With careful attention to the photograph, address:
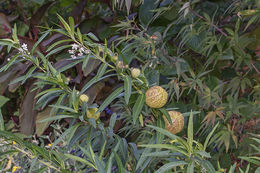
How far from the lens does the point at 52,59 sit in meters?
1.55

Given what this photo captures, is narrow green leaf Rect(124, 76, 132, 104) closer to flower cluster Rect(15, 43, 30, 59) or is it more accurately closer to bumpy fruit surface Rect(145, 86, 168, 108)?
bumpy fruit surface Rect(145, 86, 168, 108)

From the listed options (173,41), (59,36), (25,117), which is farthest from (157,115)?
(25,117)

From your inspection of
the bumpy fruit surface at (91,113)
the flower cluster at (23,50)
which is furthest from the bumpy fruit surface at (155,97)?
the flower cluster at (23,50)

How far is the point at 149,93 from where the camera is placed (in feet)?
1.72

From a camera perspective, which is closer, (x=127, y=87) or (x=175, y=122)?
(x=127, y=87)

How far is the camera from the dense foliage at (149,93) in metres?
0.53

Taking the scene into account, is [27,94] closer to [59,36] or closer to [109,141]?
[59,36]

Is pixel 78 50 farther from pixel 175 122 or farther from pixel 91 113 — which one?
pixel 175 122

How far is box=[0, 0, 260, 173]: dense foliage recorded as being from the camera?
20.8 inches

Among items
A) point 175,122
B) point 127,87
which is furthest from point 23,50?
point 175,122

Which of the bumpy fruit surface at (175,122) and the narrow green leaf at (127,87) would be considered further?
the bumpy fruit surface at (175,122)

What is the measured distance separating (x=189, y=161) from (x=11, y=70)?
1266 mm

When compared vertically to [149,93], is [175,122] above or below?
below

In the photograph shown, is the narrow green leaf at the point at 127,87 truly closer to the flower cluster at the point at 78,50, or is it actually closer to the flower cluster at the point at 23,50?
the flower cluster at the point at 78,50
